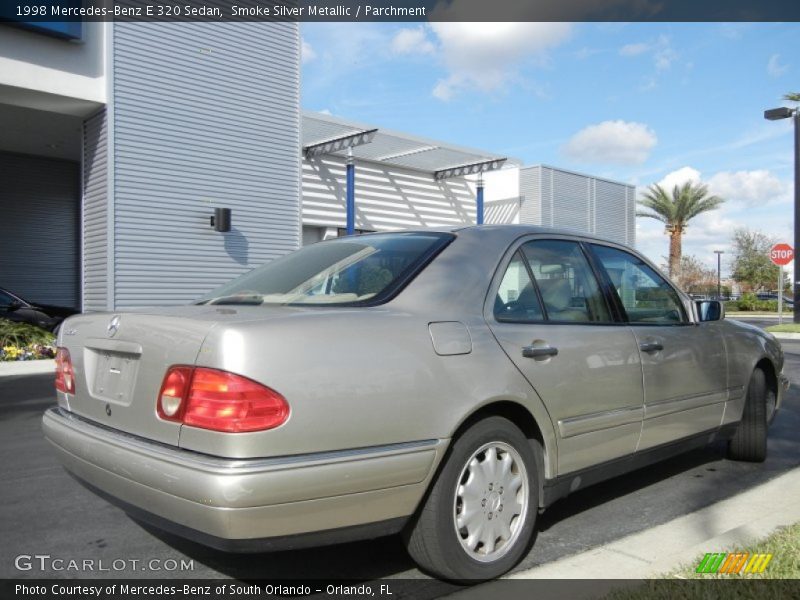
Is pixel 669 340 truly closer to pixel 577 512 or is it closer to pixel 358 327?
pixel 577 512

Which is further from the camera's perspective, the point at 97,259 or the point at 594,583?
the point at 97,259

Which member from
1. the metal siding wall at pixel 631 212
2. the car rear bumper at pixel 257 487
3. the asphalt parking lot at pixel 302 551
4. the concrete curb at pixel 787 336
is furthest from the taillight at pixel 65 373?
the metal siding wall at pixel 631 212

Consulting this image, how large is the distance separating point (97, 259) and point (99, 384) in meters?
10.6

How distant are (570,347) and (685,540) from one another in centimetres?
109

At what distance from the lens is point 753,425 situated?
15.9 feet

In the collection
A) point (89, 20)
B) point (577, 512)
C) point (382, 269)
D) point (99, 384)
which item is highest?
point (89, 20)

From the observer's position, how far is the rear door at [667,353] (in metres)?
3.85

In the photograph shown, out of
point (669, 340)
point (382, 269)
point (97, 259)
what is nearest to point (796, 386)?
point (669, 340)

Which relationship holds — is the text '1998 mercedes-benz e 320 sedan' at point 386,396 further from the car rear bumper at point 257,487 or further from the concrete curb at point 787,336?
the concrete curb at point 787,336

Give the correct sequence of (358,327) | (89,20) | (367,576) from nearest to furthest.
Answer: (358,327) → (367,576) → (89,20)

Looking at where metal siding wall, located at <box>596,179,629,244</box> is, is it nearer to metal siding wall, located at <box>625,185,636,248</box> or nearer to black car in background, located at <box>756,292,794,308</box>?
metal siding wall, located at <box>625,185,636,248</box>

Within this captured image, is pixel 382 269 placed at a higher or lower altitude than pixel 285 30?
lower

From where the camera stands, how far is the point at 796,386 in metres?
8.86

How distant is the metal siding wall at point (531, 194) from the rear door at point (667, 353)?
18.0m
